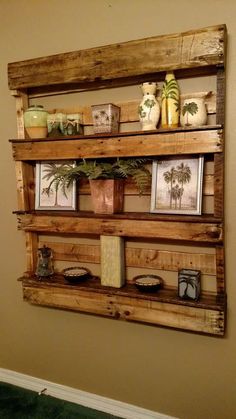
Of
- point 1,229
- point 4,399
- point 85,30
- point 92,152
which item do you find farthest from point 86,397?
point 85,30

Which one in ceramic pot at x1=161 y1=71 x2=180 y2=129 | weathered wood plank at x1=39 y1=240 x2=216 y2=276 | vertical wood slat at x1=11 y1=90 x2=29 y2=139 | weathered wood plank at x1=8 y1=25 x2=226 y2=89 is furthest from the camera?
vertical wood slat at x1=11 y1=90 x2=29 y2=139

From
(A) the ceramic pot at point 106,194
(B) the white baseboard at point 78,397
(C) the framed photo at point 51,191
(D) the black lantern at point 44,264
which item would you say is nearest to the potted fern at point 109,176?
(A) the ceramic pot at point 106,194

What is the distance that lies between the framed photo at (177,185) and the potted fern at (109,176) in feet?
0.22

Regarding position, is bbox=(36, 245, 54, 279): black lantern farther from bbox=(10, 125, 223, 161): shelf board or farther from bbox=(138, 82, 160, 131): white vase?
bbox=(138, 82, 160, 131): white vase

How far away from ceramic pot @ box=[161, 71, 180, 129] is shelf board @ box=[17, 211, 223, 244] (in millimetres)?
441

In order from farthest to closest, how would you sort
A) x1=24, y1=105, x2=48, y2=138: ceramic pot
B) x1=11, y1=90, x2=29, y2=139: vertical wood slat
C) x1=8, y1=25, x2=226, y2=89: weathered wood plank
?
x1=11, y1=90, x2=29, y2=139: vertical wood slat, x1=24, y1=105, x2=48, y2=138: ceramic pot, x1=8, y1=25, x2=226, y2=89: weathered wood plank

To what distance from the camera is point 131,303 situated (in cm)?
172

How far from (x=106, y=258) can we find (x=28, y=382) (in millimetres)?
1071

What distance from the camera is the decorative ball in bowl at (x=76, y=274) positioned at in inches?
72.7

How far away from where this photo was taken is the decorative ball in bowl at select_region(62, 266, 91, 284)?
185 centimetres

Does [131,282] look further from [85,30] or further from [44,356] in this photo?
[85,30]

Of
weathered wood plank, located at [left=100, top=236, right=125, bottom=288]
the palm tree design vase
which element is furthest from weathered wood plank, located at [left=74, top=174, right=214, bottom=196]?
the palm tree design vase

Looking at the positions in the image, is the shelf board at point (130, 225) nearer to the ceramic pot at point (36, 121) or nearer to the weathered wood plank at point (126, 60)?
the ceramic pot at point (36, 121)

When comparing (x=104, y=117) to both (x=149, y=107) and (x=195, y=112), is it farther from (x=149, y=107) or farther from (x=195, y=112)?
(x=195, y=112)
